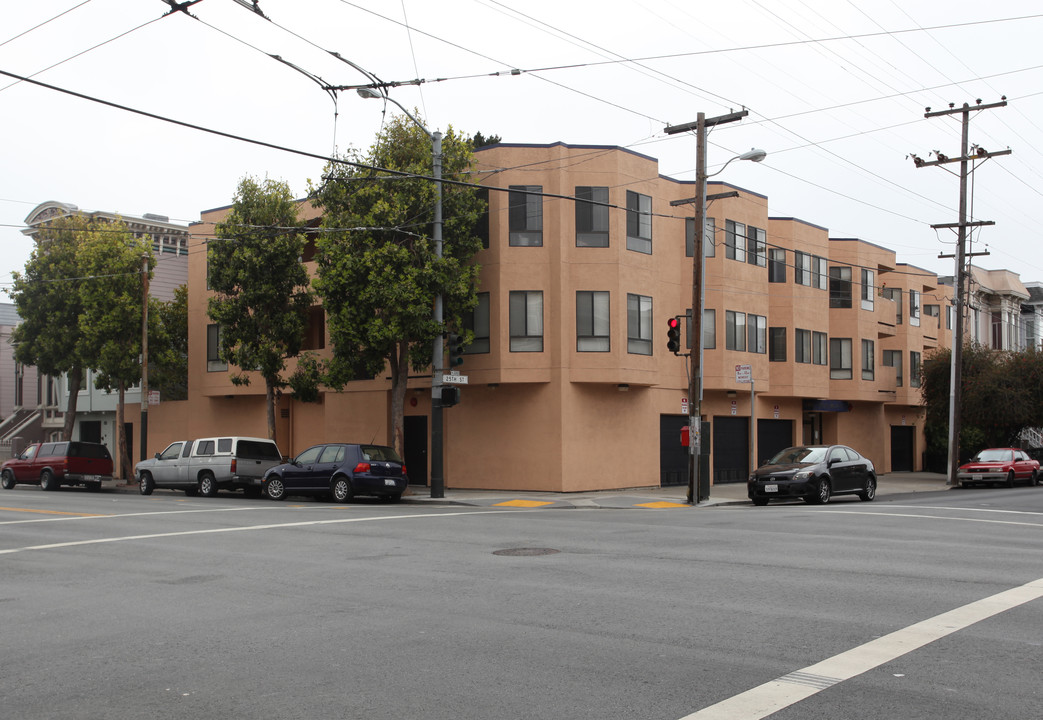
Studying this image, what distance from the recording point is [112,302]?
33.1 metres

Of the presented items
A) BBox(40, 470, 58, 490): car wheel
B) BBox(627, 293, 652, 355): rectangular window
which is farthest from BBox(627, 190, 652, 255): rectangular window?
BBox(40, 470, 58, 490): car wheel

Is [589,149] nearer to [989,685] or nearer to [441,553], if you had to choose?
[441,553]

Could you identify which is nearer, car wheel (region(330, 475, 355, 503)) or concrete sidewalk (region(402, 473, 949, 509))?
car wheel (region(330, 475, 355, 503))

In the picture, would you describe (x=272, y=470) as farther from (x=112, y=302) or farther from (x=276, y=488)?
(x=112, y=302)

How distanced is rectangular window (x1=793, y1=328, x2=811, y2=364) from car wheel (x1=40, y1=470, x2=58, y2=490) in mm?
26426

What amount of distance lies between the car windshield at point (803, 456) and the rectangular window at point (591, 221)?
A: 27.1 ft

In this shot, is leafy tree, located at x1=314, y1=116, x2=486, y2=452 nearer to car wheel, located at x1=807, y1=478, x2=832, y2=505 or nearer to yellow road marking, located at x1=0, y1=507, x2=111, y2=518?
yellow road marking, located at x1=0, y1=507, x2=111, y2=518

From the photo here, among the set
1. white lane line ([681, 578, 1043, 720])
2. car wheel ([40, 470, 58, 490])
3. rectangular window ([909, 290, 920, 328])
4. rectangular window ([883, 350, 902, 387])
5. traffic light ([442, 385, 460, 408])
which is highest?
rectangular window ([909, 290, 920, 328])

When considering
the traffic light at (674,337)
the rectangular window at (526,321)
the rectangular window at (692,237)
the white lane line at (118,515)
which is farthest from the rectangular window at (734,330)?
the white lane line at (118,515)

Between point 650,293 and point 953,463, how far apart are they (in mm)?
14211

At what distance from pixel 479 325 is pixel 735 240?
10.3 metres

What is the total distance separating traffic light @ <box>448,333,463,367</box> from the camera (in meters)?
25.1

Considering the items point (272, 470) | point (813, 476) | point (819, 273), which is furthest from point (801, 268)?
point (272, 470)

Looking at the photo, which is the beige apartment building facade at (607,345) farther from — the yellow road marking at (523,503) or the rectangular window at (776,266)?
the yellow road marking at (523,503)
